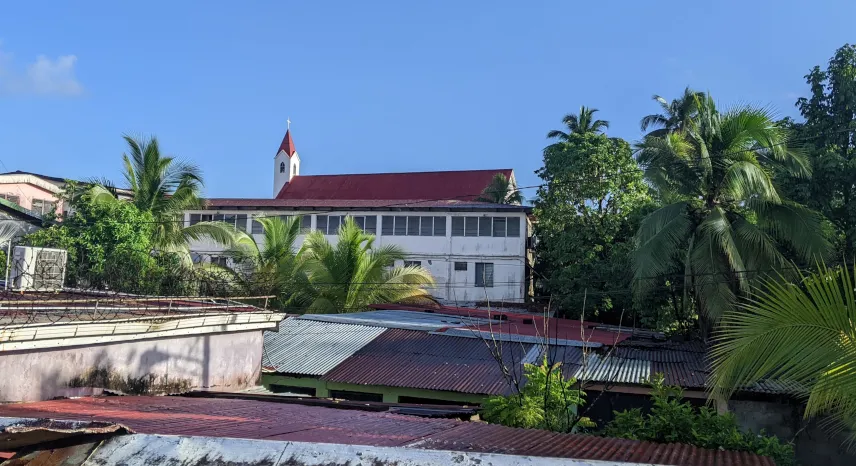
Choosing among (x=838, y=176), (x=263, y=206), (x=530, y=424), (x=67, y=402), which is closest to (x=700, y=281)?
(x=838, y=176)

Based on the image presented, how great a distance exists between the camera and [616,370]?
12.7 metres

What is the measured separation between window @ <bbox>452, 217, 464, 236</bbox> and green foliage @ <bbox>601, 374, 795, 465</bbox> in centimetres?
2385

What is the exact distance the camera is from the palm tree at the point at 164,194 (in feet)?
75.8

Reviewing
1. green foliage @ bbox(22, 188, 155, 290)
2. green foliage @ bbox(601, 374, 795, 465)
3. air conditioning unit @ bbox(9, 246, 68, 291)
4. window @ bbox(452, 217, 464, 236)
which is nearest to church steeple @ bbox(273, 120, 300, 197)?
window @ bbox(452, 217, 464, 236)

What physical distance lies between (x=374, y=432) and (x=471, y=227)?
26.1m

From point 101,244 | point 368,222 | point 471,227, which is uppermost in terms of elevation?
point 368,222

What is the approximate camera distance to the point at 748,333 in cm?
526

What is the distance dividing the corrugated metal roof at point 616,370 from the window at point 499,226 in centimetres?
1695

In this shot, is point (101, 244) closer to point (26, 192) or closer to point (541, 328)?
point (26, 192)

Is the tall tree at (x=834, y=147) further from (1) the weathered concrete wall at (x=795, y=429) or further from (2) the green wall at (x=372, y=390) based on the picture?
(2) the green wall at (x=372, y=390)

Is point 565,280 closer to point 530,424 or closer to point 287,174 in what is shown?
point 530,424

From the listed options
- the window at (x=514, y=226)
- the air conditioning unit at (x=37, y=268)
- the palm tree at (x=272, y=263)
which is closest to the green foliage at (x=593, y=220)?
the window at (x=514, y=226)

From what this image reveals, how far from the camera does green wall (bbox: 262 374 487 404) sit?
41.2 feet

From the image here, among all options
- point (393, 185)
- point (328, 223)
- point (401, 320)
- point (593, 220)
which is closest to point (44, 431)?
point (401, 320)
